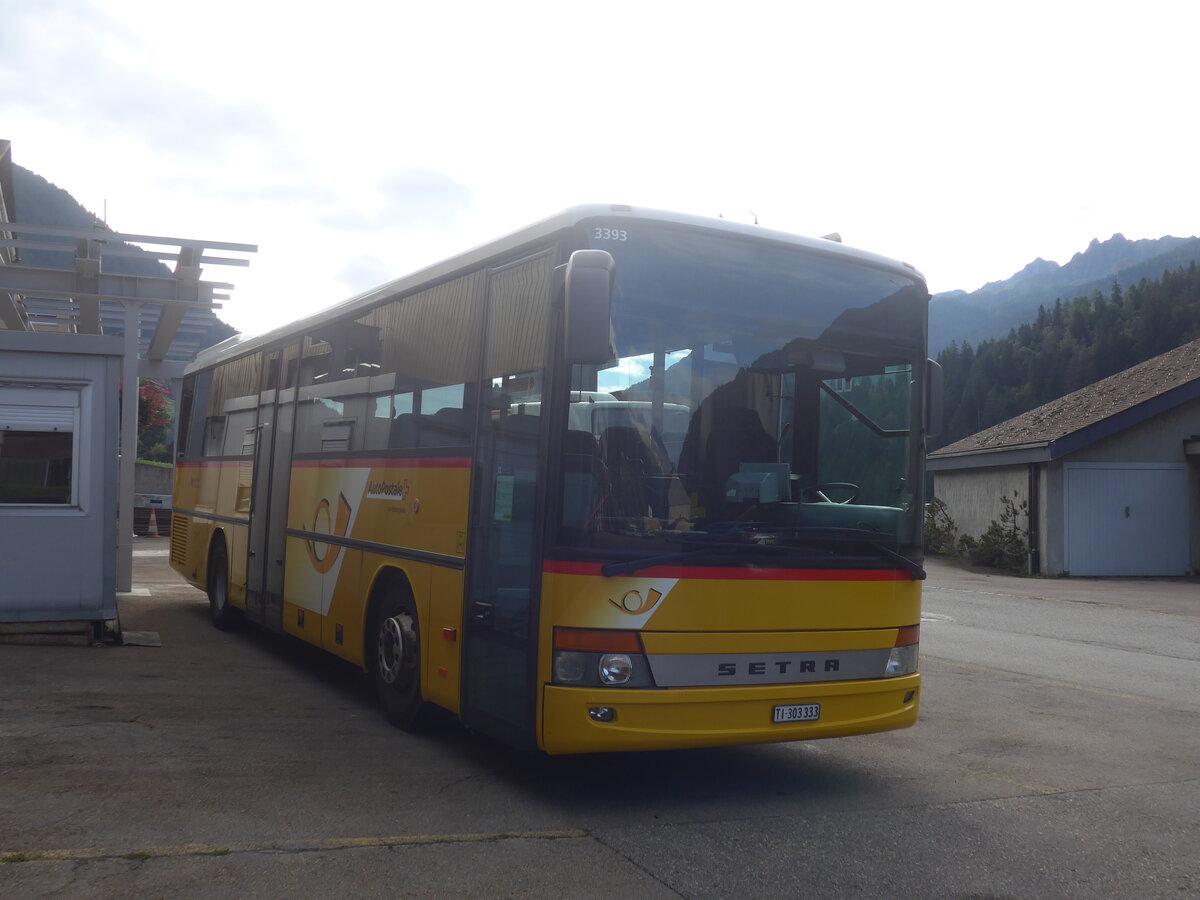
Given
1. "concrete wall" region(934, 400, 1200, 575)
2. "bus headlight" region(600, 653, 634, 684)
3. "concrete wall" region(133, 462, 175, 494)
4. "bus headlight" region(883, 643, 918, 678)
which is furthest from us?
"concrete wall" region(133, 462, 175, 494)

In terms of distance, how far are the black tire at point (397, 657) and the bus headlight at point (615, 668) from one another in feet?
6.16

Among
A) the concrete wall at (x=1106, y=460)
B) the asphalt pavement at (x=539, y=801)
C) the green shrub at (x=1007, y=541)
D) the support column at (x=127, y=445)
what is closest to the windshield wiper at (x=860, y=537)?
the asphalt pavement at (x=539, y=801)

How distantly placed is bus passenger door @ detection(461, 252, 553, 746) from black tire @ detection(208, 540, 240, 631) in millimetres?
6316

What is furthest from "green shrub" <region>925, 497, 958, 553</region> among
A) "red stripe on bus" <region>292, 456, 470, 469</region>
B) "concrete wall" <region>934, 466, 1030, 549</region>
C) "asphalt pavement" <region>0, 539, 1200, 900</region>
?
"red stripe on bus" <region>292, 456, 470, 469</region>

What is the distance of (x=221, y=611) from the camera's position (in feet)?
39.9

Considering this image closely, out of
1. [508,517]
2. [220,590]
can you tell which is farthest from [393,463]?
[220,590]

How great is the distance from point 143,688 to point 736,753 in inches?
172

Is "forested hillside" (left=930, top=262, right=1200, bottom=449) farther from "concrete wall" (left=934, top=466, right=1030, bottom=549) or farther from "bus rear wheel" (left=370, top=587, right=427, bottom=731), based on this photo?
"bus rear wheel" (left=370, top=587, right=427, bottom=731)

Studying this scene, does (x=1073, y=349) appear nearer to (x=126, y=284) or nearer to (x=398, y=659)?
(x=126, y=284)

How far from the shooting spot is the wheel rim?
7.34 m

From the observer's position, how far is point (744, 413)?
19.8 ft

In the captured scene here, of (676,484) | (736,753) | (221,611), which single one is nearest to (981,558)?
(221,611)

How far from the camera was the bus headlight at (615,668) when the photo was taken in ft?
18.5

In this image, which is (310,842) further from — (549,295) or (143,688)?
(143,688)
